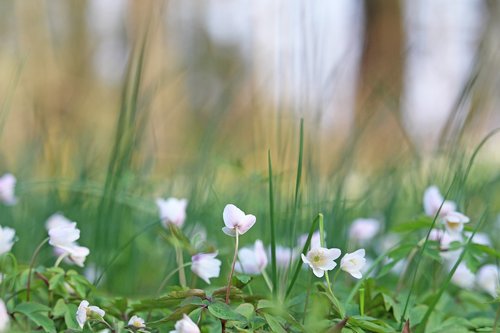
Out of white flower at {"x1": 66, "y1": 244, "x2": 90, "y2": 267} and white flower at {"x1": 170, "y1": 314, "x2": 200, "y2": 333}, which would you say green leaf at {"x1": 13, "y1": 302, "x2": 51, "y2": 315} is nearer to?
white flower at {"x1": 66, "y1": 244, "x2": 90, "y2": 267}

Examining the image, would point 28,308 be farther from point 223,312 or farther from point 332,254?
point 332,254

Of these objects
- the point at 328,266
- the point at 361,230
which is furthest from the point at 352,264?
the point at 361,230

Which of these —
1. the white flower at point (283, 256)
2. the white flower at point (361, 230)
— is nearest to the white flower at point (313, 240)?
the white flower at point (283, 256)

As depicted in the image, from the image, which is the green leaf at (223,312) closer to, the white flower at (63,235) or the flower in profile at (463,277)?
the white flower at (63,235)

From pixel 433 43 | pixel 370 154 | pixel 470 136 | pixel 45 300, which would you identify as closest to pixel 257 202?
pixel 470 136

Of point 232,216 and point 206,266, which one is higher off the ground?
point 232,216

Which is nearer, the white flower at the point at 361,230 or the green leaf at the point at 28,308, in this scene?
the green leaf at the point at 28,308
